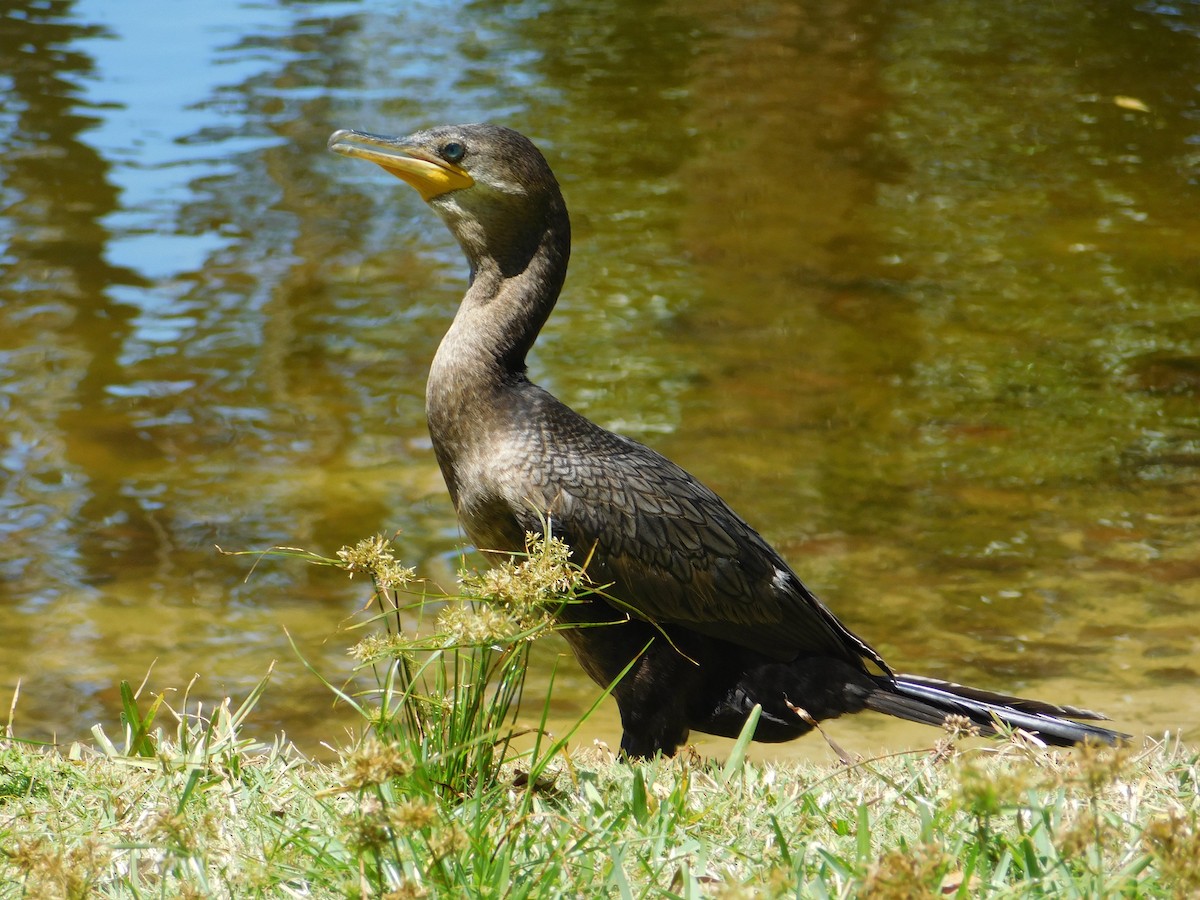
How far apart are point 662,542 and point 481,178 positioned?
108 cm

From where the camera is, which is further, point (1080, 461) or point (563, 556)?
point (1080, 461)

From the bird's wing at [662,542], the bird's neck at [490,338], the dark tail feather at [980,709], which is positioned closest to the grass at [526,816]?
the dark tail feather at [980,709]

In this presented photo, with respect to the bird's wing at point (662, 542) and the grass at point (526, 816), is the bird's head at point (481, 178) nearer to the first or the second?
the bird's wing at point (662, 542)

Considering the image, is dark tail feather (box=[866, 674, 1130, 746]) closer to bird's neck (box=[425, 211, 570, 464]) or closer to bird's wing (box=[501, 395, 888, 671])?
bird's wing (box=[501, 395, 888, 671])

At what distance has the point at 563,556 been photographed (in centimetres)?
273

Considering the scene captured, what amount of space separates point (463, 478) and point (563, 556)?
1106 mm

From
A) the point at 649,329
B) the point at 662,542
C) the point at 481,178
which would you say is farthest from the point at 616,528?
the point at 649,329

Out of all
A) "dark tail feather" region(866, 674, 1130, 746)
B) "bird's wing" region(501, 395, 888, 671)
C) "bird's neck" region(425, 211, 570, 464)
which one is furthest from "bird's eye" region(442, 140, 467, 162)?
"dark tail feather" region(866, 674, 1130, 746)

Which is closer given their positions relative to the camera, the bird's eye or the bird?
the bird

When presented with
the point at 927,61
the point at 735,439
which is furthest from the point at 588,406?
the point at 927,61

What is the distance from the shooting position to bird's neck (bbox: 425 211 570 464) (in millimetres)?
3844

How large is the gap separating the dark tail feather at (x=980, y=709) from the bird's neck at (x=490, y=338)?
4.25 ft

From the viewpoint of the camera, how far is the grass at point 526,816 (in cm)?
224

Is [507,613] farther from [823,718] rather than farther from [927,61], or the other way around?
[927,61]
